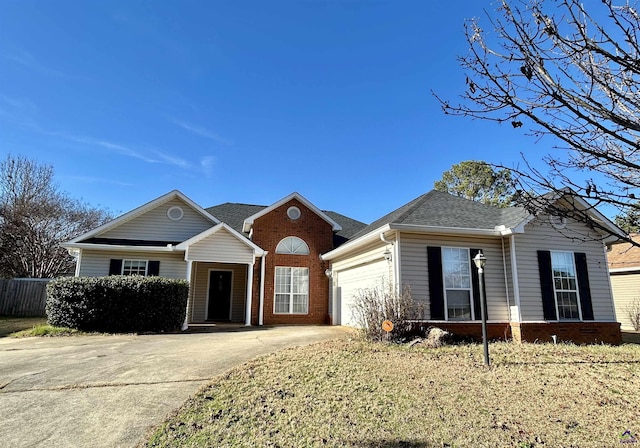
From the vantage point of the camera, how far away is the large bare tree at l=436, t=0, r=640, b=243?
2756mm

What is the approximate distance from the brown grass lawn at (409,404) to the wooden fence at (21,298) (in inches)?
670

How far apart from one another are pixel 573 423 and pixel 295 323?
11.6m

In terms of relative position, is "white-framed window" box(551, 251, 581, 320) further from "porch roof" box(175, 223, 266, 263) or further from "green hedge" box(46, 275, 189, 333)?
"green hedge" box(46, 275, 189, 333)

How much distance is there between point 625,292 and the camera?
17.0 meters

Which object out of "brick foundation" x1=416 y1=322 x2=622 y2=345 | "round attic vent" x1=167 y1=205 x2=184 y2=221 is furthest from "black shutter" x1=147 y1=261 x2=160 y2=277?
"brick foundation" x1=416 y1=322 x2=622 y2=345

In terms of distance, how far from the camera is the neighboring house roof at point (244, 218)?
57.7 feet

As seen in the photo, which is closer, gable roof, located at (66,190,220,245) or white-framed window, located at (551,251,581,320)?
white-framed window, located at (551,251,581,320)

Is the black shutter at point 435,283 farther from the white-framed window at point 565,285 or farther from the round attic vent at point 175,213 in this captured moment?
the round attic vent at point 175,213

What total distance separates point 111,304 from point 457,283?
34.6 ft

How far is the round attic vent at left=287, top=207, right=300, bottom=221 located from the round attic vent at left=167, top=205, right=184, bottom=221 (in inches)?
185

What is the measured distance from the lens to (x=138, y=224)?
50.2 ft

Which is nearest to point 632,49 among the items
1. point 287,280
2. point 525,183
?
point 525,183

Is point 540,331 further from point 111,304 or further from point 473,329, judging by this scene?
point 111,304

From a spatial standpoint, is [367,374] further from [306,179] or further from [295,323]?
[306,179]
